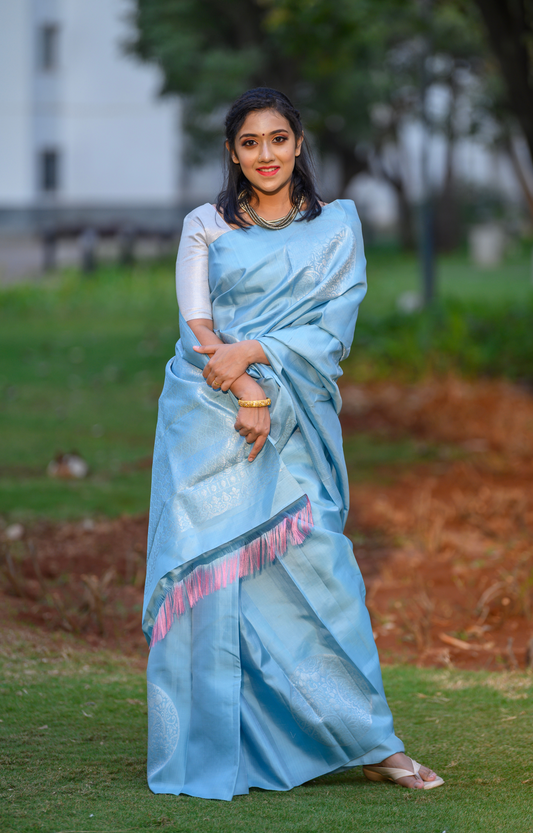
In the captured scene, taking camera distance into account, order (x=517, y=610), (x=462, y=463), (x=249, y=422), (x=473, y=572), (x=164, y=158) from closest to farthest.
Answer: (x=249, y=422)
(x=517, y=610)
(x=473, y=572)
(x=462, y=463)
(x=164, y=158)

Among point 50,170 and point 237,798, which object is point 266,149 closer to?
point 237,798

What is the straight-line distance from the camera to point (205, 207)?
9.16 ft

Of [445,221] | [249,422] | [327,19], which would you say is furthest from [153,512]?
[445,221]

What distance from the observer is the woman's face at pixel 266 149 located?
272 cm

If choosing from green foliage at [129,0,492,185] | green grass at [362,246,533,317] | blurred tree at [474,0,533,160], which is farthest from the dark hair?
green foliage at [129,0,492,185]

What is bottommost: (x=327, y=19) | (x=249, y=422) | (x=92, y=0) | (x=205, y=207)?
(x=249, y=422)

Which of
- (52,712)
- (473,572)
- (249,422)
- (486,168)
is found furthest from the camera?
(486,168)

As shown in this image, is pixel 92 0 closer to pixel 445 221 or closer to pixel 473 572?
pixel 445 221

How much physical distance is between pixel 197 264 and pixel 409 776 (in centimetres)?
147

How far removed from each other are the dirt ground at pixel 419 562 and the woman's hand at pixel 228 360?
1591mm

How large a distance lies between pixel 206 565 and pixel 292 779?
60 centimetres

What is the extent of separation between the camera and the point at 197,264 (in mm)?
2729

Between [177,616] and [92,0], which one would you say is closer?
[177,616]

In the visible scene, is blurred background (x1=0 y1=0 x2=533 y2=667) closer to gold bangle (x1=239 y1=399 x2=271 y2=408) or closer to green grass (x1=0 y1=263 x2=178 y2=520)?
green grass (x1=0 y1=263 x2=178 y2=520)
